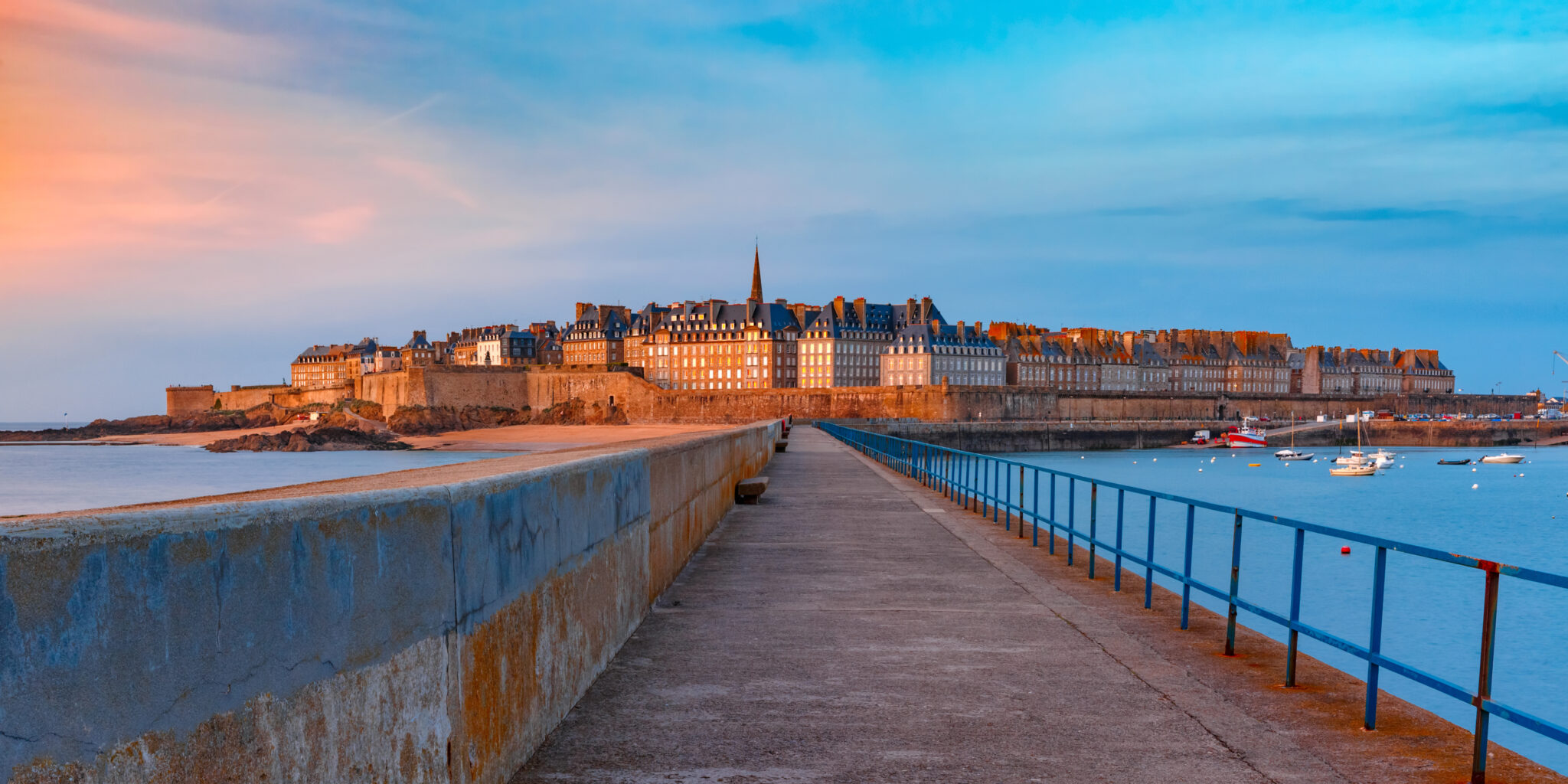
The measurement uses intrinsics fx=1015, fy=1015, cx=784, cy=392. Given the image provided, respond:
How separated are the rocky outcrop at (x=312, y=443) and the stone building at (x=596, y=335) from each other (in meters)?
45.0

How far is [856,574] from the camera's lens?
941 centimetres

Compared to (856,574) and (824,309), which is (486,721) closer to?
(856,574)

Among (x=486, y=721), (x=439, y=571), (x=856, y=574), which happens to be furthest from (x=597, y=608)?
(x=856, y=574)

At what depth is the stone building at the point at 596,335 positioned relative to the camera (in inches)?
5034

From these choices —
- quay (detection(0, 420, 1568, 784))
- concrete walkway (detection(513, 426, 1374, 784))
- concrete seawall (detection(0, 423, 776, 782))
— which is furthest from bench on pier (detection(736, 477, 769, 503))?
concrete seawall (detection(0, 423, 776, 782))

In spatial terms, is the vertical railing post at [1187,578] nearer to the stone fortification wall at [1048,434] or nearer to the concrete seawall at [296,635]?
the concrete seawall at [296,635]

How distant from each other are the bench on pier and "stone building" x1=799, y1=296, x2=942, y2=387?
315ft

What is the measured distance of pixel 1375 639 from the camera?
16.0 feet

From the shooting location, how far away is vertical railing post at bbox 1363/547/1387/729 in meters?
4.80

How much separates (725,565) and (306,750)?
7.31 m

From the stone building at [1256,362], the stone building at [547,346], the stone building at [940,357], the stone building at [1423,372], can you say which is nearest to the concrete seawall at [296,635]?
the stone building at [940,357]

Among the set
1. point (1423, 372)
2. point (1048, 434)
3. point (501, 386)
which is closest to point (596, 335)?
point (501, 386)

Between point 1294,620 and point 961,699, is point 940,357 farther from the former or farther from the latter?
point 961,699

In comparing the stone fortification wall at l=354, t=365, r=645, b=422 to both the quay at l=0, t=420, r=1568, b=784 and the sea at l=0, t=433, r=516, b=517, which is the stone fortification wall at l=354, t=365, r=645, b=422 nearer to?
the sea at l=0, t=433, r=516, b=517
